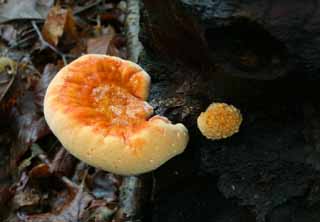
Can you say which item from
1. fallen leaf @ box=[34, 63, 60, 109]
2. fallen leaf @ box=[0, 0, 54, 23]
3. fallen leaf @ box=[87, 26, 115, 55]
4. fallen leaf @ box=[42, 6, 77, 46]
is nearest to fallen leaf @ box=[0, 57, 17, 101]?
fallen leaf @ box=[34, 63, 60, 109]

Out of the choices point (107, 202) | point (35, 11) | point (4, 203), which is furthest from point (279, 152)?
point (35, 11)

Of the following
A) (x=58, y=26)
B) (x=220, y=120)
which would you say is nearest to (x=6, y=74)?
(x=58, y=26)

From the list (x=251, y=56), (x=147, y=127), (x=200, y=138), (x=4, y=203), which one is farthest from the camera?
(x=4, y=203)

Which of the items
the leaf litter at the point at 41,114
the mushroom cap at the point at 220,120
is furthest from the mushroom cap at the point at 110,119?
the leaf litter at the point at 41,114

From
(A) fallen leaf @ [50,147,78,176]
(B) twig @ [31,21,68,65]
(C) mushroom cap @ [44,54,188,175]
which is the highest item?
(C) mushroom cap @ [44,54,188,175]

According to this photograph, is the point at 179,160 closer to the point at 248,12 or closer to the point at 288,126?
the point at 288,126

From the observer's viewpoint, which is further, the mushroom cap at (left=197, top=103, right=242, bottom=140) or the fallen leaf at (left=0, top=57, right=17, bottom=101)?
the fallen leaf at (left=0, top=57, right=17, bottom=101)

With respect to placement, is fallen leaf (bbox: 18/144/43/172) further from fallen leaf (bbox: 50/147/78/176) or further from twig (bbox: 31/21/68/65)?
twig (bbox: 31/21/68/65)
